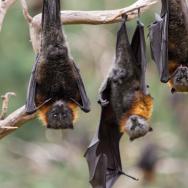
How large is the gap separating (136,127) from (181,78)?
673mm

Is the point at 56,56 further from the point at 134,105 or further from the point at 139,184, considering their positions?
the point at 139,184

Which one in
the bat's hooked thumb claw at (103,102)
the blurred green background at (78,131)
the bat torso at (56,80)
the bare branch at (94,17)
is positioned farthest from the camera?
the blurred green background at (78,131)

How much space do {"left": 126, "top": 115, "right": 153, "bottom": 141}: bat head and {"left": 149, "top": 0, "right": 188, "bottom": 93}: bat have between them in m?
0.49

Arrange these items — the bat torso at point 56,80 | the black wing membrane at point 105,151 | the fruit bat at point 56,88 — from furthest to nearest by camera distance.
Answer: the black wing membrane at point 105,151 < the bat torso at point 56,80 < the fruit bat at point 56,88

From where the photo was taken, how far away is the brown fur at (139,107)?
795 centimetres

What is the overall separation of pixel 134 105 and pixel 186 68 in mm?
652

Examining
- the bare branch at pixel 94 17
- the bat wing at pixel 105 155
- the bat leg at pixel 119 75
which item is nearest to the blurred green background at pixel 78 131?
the bat wing at pixel 105 155

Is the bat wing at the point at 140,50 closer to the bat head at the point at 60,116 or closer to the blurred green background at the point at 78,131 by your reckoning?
the bat head at the point at 60,116

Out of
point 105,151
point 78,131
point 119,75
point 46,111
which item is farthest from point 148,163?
point 119,75

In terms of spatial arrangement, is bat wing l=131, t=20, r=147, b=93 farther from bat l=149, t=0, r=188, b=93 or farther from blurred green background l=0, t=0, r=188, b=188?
blurred green background l=0, t=0, r=188, b=188

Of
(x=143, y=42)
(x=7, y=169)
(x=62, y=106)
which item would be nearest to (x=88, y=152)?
(x=62, y=106)

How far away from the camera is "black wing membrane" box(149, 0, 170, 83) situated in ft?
25.5

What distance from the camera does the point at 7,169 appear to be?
50.2 feet

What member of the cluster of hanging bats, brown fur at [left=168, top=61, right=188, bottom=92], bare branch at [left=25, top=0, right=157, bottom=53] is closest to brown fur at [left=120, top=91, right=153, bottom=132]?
the cluster of hanging bats
